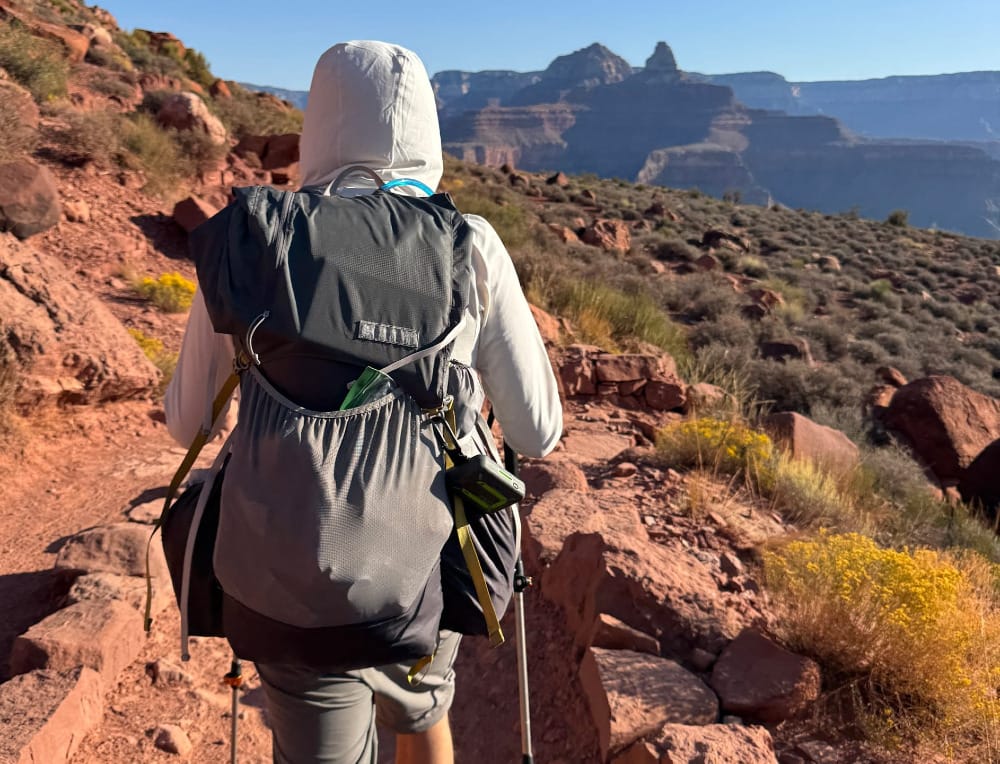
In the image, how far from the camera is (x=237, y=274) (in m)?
1.04

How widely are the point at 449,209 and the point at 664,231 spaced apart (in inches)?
841

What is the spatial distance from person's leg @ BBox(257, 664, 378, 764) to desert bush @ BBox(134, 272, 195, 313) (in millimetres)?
5773

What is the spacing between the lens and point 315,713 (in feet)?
4.10

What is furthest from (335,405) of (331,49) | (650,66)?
(650,66)

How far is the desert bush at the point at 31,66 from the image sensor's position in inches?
373

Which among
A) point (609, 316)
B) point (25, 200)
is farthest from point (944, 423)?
point (25, 200)

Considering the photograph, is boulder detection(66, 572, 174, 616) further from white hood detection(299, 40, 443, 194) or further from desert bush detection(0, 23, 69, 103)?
desert bush detection(0, 23, 69, 103)

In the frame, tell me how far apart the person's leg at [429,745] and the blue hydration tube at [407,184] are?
1.15 metres

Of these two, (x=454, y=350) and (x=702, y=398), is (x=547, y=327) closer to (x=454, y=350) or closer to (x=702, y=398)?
(x=702, y=398)

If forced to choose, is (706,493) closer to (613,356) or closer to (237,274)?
(613,356)

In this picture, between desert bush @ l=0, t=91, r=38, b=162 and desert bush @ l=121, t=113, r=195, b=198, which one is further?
desert bush @ l=121, t=113, r=195, b=198

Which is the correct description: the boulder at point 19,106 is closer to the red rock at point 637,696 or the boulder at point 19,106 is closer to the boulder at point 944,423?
the red rock at point 637,696

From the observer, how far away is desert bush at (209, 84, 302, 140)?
14.4m

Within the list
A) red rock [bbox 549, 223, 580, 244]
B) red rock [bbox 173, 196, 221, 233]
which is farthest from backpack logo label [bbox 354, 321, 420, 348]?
red rock [bbox 549, 223, 580, 244]
